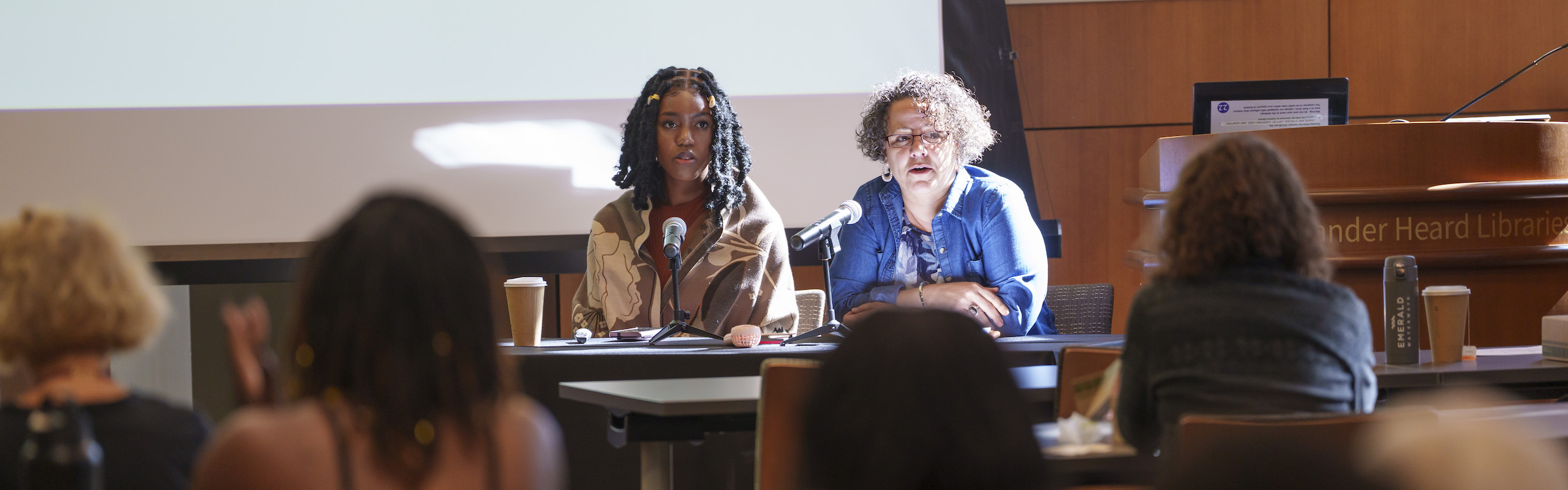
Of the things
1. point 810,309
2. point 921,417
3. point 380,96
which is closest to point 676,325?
point 810,309

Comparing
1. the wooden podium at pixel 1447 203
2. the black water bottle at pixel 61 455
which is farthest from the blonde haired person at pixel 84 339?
the wooden podium at pixel 1447 203

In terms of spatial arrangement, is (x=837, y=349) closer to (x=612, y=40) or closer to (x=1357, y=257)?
(x=1357, y=257)

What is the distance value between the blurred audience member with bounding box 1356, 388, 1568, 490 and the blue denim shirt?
2186 millimetres

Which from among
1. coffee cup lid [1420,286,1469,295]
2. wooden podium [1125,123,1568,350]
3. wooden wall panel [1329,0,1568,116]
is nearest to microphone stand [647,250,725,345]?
wooden podium [1125,123,1568,350]

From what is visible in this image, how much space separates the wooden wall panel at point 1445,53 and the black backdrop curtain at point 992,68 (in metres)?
1.67

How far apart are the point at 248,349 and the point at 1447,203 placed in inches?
106

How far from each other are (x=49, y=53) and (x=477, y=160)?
4.71 ft

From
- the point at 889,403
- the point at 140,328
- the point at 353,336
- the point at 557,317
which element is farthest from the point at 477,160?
the point at 889,403

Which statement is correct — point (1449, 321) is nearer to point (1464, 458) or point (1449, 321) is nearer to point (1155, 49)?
point (1464, 458)

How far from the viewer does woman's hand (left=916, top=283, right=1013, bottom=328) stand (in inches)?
113

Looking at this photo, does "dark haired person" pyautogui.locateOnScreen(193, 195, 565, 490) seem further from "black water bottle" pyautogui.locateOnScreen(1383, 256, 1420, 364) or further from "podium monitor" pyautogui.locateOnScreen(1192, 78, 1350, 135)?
"podium monitor" pyautogui.locateOnScreen(1192, 78, 1350, 135)

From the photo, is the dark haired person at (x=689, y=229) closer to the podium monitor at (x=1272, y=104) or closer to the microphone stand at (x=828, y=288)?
the microphone stand at (x=828, y=288)

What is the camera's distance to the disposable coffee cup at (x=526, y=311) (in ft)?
8.02

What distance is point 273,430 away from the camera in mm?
847
